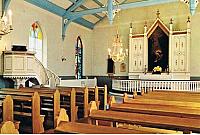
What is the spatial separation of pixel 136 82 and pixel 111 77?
9.20 ft

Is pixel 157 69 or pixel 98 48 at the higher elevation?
pixel 98 48

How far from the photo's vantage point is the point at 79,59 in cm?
1331

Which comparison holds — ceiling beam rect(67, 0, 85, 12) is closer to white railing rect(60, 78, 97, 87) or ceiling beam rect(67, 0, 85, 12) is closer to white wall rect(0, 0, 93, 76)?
white wall rect(0, 0, 93, 76)

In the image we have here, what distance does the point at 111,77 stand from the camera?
1357 cm

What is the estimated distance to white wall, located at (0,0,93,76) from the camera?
9.00 metres

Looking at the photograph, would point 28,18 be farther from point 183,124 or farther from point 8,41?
point 183,124

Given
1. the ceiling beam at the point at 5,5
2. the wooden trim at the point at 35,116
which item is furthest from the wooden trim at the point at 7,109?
the ceiling beam at the point at 5,5

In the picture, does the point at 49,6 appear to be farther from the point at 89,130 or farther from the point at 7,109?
the point at 89,130

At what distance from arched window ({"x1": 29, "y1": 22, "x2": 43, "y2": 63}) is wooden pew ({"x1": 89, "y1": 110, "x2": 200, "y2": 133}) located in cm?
810

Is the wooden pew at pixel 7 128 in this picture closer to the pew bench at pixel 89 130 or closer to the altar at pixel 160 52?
the pew bench at pixel 89 130

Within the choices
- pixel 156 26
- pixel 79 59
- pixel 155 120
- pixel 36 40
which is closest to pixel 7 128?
pixel 155 120

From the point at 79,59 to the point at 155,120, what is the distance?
1108cm

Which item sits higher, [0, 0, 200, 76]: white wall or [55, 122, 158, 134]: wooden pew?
[0, 0, 200, 76]: white wall

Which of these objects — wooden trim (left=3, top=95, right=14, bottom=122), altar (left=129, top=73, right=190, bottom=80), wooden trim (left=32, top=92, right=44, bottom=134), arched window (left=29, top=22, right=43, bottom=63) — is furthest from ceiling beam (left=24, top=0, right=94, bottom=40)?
wooden trim (left=3, top=95, right=14, bottom=122)
